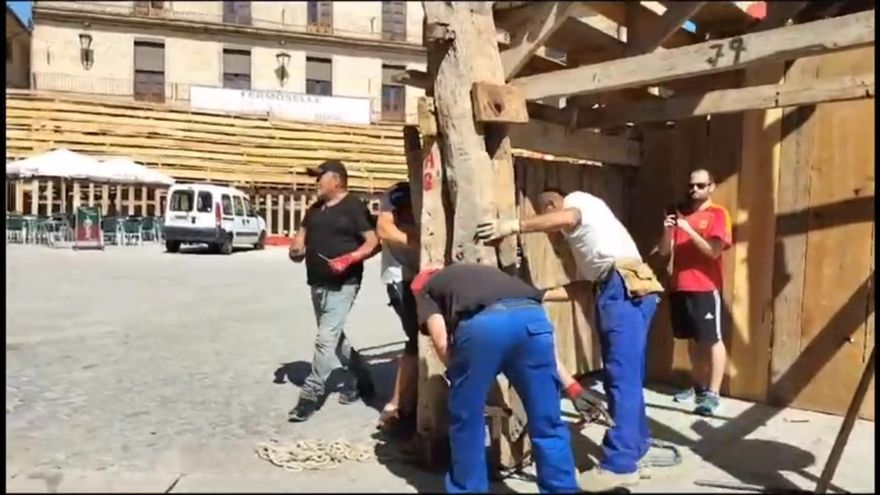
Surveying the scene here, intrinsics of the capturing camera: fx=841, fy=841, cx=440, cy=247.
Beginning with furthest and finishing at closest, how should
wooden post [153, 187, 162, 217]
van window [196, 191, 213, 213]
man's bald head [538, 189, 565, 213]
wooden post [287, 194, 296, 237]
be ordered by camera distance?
wooden post [287, 194, 296, 237]
wooden post [153, 187, 162, 217]
van window [196, 191, 213, 213]
man's bald head [538, 189, 565, 213]

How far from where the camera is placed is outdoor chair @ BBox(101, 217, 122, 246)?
74.5 feet

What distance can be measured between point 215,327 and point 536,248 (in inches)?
205

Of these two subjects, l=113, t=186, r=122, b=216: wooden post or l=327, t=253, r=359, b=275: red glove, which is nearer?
l=327, t=253, r=359, b=275: red glove

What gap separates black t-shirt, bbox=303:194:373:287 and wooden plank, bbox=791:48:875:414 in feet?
9.64

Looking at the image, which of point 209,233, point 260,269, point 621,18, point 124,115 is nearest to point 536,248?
point 621,18

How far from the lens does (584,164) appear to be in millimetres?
5719

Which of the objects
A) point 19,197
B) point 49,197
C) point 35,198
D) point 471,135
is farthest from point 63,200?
point 471,135

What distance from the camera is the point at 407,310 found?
535cm

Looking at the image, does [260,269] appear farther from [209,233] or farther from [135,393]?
[135,393]

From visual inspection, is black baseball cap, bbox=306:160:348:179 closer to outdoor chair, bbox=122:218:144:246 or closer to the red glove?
the red glove

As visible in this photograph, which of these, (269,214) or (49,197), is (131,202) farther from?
(269,214)

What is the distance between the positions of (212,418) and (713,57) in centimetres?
367

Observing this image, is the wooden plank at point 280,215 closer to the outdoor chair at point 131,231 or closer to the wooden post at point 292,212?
the wooden post at point 292,212

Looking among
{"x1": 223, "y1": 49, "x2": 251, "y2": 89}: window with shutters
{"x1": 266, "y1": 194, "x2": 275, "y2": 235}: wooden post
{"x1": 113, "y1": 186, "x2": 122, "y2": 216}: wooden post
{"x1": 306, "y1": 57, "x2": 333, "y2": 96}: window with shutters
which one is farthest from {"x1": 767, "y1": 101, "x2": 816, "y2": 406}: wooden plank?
{"x1": 113, "y1": 186, "x2": 122, "y2": 216}: wooden post
